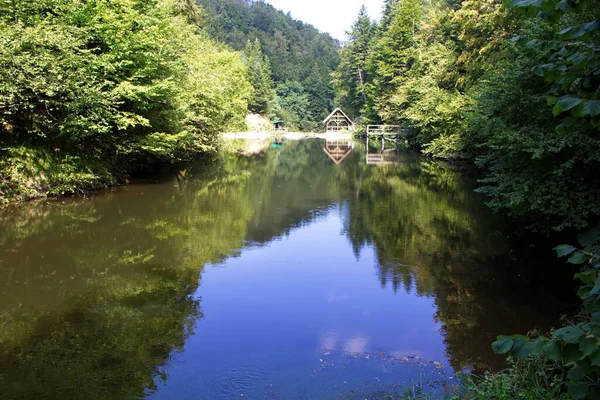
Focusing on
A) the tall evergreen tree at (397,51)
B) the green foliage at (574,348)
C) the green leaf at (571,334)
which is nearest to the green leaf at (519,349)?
the green foliage at (574,348)

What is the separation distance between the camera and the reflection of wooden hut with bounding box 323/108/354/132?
75500 mm

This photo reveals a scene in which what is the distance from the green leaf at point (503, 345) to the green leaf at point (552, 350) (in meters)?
0.17

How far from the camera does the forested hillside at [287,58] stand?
298ft

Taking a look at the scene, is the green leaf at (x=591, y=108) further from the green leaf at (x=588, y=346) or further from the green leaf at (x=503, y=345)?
the green leaf at (x=503, y=345)

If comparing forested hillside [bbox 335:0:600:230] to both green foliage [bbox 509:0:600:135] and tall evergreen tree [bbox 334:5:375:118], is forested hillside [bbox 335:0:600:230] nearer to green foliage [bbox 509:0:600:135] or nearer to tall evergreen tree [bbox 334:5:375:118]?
green foliage [bbox 509:0:600:135]

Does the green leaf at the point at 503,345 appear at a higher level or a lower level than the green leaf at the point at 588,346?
lower

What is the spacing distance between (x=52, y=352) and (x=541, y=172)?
32.5 ft

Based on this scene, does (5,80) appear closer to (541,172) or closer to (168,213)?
(168,213)

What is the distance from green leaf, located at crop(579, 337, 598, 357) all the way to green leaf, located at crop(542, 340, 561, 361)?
4.8 inches

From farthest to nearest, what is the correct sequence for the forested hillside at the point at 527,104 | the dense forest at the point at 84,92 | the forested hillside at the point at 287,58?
the forested hillside at the point at 287,58 → the dense forest at the point at 84,92 → the forested hillside at the point at 527,104

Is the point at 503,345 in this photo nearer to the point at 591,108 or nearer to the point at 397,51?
the point at 591,108

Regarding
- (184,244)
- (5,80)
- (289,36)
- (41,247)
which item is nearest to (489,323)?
(184,244)

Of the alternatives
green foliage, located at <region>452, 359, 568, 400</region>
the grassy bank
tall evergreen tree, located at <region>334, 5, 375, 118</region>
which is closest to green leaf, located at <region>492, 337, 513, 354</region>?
green foliage, located at <region>452, 359, 568, 400</region>

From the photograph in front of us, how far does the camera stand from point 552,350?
2.41 metres
